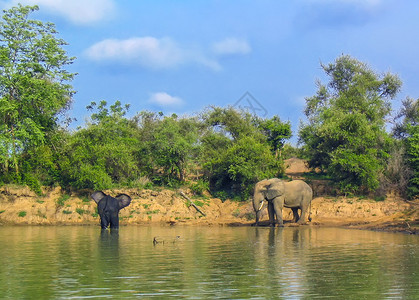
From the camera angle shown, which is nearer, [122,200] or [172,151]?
[122,200]

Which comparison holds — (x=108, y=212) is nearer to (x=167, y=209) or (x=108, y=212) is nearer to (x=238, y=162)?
(x=167, y=209)

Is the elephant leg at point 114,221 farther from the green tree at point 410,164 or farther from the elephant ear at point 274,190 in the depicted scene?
the green tree at point 410,164

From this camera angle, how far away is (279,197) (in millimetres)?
33719

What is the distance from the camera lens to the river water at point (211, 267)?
12.4m

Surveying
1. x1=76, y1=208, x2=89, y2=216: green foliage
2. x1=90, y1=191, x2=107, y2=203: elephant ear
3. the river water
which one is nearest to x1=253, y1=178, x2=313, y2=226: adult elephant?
the river water

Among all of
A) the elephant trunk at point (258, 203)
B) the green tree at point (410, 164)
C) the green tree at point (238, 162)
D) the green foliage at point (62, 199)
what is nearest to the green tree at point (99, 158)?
the green foliage at point (62, 199)

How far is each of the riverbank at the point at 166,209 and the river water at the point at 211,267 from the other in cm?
910

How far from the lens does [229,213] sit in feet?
123

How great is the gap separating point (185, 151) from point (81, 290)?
28.1 metres

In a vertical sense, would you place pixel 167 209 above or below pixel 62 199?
below

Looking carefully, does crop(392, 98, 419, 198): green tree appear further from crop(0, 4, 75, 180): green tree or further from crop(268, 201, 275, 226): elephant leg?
crop(0, 4, 75, 180): green tree

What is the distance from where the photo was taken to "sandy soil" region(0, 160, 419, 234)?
34938 millimetres

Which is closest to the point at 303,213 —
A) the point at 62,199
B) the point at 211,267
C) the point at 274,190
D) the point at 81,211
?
the point at 274,190

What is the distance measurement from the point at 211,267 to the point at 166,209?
69.9ft
